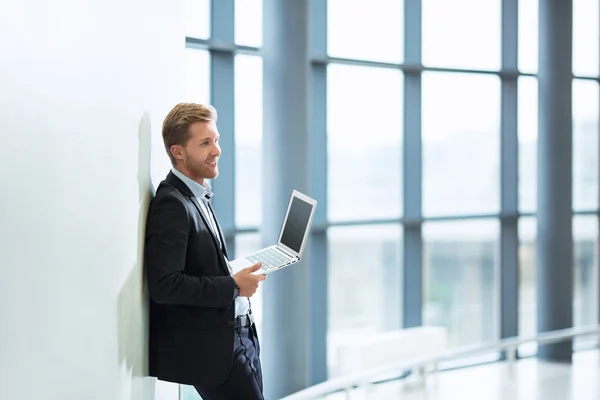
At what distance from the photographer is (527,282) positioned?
292 inches

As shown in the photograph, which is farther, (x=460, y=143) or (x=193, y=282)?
(x=460, y=143)

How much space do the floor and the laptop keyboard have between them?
3.08 meters

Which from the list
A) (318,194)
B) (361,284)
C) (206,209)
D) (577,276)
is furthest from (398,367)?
(577,276)

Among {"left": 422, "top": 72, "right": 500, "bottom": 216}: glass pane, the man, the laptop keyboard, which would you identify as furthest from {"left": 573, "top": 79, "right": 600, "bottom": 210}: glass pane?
the man

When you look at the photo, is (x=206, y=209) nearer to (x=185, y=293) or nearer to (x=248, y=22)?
(x=185, y=293)

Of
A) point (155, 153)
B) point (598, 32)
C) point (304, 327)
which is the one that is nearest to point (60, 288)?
point (155, 153)

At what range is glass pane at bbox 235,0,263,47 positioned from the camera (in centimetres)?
550

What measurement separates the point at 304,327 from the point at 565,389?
238cm

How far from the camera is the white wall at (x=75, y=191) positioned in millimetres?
1338

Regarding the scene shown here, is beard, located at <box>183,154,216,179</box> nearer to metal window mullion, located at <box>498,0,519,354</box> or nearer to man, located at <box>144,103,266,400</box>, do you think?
man, located at <box>144,103,266,400</box>

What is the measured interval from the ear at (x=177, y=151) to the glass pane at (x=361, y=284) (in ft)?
12.5

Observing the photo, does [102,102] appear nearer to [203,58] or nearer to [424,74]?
[203,58]

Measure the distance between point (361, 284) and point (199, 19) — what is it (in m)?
2.71

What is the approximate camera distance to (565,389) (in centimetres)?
596
